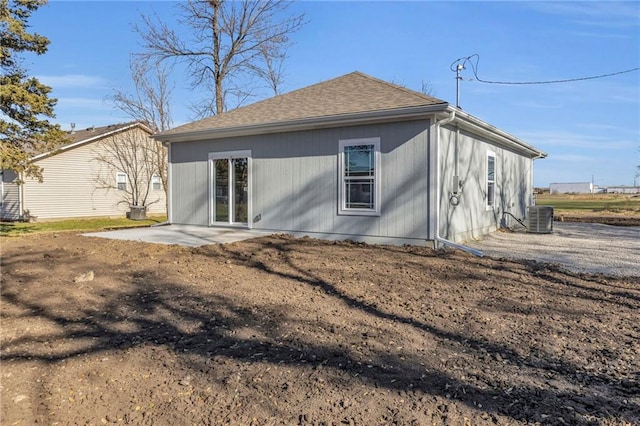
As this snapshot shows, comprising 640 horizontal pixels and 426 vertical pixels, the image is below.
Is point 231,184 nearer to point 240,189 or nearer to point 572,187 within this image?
point 240,189

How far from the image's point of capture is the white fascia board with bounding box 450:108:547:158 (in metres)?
9.02

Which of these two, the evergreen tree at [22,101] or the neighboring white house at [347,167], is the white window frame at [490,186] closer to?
the neighboring white house at [347,167]

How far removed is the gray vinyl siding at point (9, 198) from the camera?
64.7 feet

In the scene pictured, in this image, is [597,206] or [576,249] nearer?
[576,249]

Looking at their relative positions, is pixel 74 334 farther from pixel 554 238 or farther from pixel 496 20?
pixel 496 20

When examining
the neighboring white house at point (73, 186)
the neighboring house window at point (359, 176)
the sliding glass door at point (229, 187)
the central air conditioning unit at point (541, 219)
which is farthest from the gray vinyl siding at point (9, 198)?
the central air conditioning unit at point (541, 219)

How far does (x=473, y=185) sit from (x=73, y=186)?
63.1 feet

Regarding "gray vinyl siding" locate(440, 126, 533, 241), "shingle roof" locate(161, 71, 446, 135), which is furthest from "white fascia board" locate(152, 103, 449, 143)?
"gray vinyl siding" locate(440, 126, 533, 241)

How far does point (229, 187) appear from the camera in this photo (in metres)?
11.7

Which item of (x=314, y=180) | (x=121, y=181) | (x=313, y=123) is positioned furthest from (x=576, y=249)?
(x=121, y=181)

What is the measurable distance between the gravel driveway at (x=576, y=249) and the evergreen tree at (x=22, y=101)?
42.9 feet

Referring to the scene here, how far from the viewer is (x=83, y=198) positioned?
70.1ft

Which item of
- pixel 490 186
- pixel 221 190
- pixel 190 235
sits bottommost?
pixel 190 235

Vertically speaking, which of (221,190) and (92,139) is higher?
(92,139)
